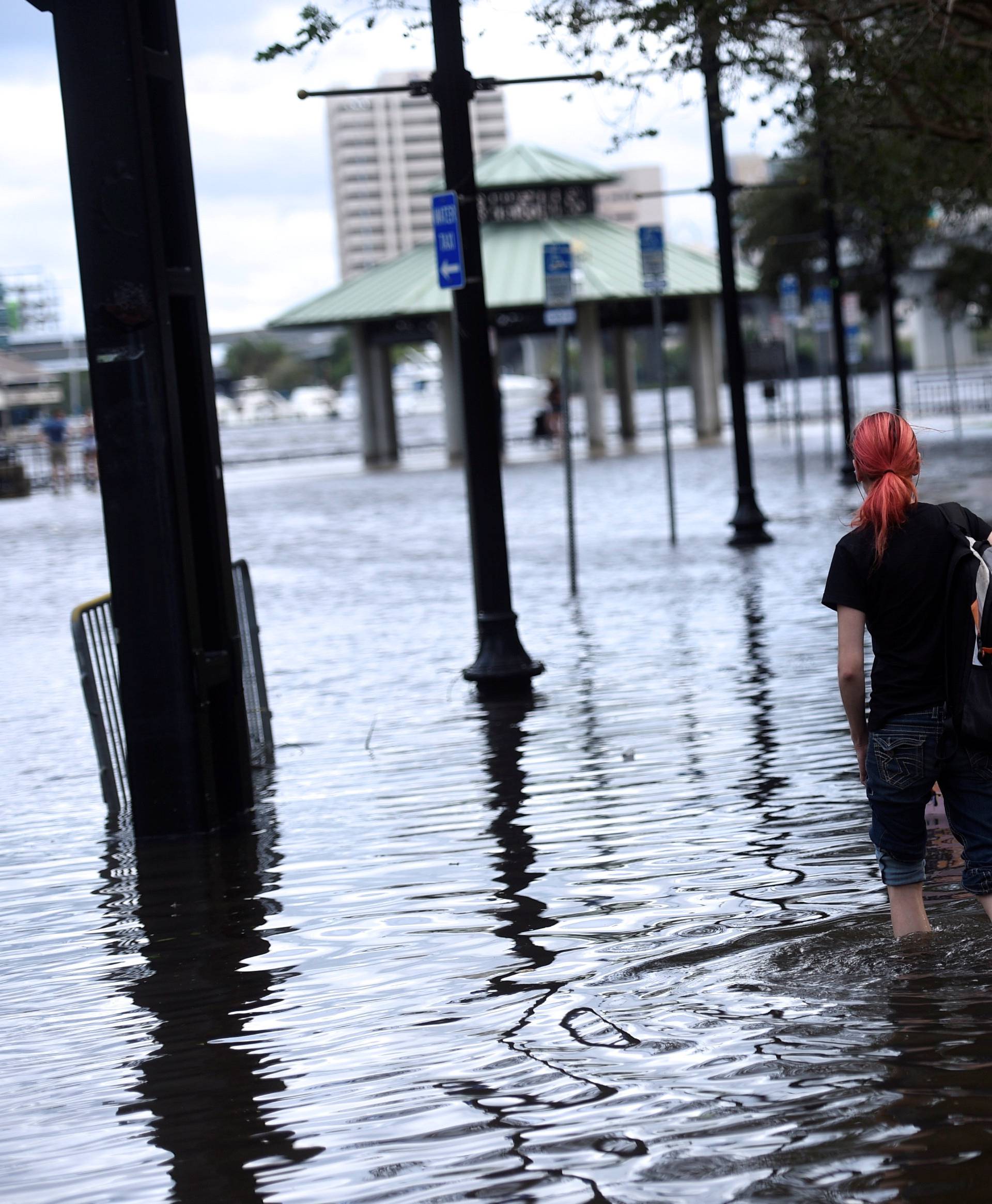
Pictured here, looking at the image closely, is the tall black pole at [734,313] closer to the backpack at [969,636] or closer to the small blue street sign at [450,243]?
the small blue street sign at [450,243]

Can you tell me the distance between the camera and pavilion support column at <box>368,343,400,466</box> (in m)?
46.7

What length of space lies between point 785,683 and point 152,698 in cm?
406

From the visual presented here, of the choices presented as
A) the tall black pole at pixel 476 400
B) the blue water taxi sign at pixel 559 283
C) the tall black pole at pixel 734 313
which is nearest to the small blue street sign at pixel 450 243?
the tall black pole at pixel 476 400

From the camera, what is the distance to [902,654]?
184 inches

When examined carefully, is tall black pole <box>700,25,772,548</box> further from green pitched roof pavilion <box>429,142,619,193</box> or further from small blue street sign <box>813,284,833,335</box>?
green pitched roof pavilion <box>429,142,619,193</box>

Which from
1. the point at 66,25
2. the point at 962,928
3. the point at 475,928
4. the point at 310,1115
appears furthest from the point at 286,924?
the point at 66,25

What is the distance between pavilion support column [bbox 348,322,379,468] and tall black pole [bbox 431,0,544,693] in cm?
3598

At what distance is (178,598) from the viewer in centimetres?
740

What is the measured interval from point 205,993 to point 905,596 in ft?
7.75

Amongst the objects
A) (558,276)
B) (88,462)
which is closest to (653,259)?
(558,276)

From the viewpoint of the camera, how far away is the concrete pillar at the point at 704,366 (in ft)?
150

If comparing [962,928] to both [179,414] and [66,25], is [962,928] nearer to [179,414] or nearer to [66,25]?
[179,414]

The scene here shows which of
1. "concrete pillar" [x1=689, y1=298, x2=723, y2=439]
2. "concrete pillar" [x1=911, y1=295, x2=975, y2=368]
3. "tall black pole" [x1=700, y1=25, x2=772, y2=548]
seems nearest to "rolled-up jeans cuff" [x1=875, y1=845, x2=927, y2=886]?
"tall black pole" [x1=700, y1=25, x2=772, y2=548]

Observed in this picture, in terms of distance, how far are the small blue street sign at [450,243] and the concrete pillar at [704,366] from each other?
36.2 meters
